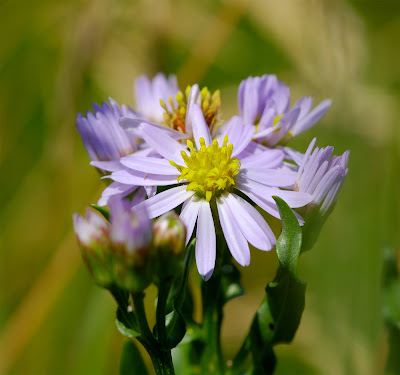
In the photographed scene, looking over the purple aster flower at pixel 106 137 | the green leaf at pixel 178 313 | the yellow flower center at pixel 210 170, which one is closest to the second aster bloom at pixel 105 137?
the purple aster flower at pixel 106 137

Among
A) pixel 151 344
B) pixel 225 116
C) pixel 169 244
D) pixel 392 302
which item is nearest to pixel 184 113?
pixel 169 244

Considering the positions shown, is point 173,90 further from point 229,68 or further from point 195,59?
point 229,68

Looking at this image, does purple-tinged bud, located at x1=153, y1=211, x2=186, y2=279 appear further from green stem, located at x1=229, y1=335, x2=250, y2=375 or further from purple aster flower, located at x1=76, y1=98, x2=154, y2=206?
green stem, located at x1=229, y1=335, x2=250, y2=375

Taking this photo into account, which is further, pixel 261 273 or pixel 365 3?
pixel 365 3

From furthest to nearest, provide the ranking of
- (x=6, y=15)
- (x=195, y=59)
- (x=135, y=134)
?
(x=6, y=15) < (x=195, y=59) < (x=135, y=134)

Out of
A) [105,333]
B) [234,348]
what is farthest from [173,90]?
[234,348]

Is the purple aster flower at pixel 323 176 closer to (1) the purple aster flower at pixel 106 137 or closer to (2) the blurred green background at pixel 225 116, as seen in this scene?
(1) the purple aster flower at pixel 106 137

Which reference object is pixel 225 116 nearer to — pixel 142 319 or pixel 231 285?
pixel 231 285
